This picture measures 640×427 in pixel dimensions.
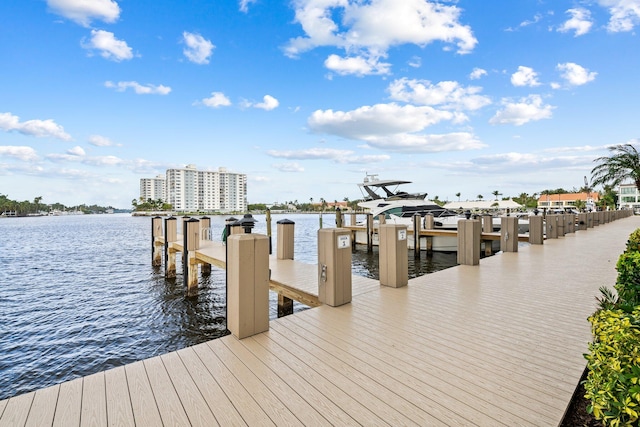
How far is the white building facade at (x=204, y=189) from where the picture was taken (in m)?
120

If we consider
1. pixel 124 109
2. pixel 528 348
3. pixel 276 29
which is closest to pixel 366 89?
pixel 276 29

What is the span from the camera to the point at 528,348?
2867mm

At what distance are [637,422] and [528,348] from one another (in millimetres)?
2009

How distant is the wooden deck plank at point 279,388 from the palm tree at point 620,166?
27.9 m

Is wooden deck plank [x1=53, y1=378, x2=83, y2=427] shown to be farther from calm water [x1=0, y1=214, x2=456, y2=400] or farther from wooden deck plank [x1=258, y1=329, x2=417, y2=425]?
calm water [x1=0, y1=214, x2=456, y2=400]

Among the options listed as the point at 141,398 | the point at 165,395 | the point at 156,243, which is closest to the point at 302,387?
the point at 165,395

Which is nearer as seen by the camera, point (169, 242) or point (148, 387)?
point (148, 387)

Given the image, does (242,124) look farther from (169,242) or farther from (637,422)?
(637,422)

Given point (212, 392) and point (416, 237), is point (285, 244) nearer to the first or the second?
point (212, 392)

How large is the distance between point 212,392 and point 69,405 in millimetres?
938

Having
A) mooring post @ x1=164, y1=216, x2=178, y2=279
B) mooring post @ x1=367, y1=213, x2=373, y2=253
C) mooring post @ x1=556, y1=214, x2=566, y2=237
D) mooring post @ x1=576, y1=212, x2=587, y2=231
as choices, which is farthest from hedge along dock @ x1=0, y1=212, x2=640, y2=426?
mooring post @ x1=576, y1=212, x2=587, y2=231

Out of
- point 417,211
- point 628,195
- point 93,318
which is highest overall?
point 628,195

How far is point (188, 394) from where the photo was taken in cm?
215

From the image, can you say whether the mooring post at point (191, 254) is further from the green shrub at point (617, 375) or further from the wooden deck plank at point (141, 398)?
the green shrub at point (617, 375)
